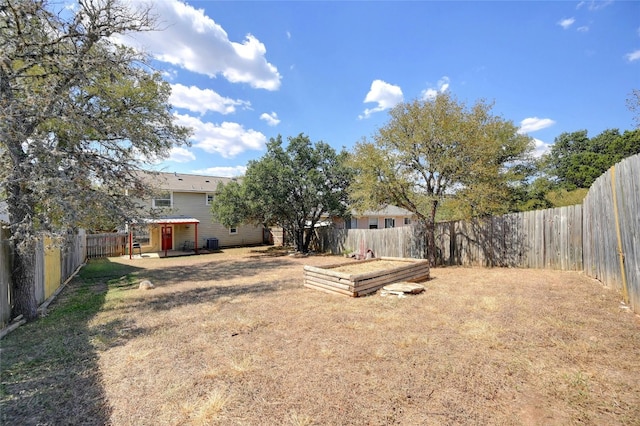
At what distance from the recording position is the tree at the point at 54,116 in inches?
201

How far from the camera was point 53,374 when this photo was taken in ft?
11.3

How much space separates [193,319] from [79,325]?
2015 mm

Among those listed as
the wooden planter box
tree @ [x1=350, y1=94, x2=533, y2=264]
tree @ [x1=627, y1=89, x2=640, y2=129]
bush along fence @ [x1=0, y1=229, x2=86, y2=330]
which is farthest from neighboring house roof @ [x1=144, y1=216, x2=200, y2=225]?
tree @ [x1=627, y1=89, x2=640, y2=129]

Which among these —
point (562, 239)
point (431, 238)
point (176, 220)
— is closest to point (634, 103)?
point (562, 239)

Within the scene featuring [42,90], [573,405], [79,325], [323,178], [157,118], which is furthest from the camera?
[323,178]

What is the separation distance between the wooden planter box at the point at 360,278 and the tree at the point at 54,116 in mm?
4772

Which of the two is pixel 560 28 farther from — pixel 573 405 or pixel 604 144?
pixel 604 144

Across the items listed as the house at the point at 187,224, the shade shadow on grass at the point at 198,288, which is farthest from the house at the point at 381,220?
the shade shadow on grass at the point at 198,288

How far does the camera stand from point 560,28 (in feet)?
27.0

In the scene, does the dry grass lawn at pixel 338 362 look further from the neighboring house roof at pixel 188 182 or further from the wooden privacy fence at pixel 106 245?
the neighboring house roof at pixel 188 182

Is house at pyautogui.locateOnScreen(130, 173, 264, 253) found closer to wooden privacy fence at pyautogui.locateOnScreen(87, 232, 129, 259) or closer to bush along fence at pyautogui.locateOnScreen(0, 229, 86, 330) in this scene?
wooden privacy fence at pyautogui.locateOnScreen(87, 232, 129, 259)

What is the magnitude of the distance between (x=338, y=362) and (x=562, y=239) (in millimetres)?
8824

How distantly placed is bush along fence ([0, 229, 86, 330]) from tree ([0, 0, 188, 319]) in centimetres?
22

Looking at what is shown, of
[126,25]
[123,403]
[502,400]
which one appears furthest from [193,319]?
[126,25]
